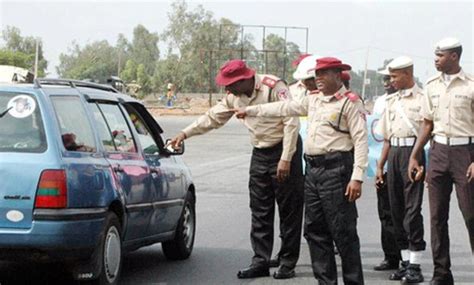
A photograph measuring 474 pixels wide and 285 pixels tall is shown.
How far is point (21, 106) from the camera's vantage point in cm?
704

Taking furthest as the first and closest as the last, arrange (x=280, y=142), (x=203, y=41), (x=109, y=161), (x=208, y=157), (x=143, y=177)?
1. (x=203, y=41)
2. (x=208, y=157)
3. (x=280, y=142)
4. (x=143, y=177)
5. (x=109, y=161)

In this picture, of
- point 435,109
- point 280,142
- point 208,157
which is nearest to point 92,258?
point 280,142

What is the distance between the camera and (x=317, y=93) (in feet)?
23.8

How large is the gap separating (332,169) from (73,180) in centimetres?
186

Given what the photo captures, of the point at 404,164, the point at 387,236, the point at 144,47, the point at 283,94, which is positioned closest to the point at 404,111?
the point at 404,164

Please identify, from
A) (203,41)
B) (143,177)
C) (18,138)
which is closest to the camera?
(18,138)

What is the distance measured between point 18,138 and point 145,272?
230 centimetres

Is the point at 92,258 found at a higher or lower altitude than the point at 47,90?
lower

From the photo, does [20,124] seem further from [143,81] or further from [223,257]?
[143,81]

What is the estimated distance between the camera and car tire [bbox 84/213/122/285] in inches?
279

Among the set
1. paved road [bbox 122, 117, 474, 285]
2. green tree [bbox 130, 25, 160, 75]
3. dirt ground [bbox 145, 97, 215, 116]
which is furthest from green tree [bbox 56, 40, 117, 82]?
paved road [bbox 122, 117, 474, 285]

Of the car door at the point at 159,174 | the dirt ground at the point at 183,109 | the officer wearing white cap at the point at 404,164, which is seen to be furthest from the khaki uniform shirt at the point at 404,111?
the dirt ground at the point at 183,109

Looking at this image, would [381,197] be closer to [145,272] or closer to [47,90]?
[145,272]

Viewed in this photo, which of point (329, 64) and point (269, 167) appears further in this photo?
point (269, 167)
